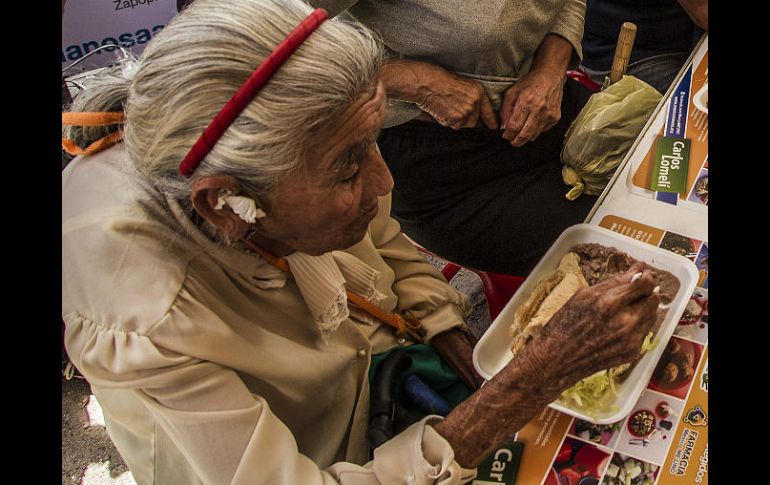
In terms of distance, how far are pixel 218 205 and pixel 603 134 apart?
1261 mm

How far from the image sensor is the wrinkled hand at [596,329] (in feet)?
4.19

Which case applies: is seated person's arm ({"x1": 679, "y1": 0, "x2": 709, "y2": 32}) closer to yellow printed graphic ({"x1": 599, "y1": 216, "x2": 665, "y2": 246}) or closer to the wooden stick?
the wooden stick

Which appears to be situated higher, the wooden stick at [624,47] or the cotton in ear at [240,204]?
the cotton in ear at [240,204]

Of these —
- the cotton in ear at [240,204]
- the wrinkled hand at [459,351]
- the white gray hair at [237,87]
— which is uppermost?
the white gray hair at [237,87]

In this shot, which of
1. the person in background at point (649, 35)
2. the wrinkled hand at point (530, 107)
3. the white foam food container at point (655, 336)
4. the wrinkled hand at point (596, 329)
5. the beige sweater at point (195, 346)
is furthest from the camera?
the person in background at point (649, 35)

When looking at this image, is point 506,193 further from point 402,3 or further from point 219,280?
point 219,280

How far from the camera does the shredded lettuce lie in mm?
1388

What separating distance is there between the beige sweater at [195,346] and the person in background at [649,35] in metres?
1.72

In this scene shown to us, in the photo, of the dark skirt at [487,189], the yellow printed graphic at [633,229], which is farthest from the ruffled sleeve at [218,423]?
the dark skirt at [487,189]

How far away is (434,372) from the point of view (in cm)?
169

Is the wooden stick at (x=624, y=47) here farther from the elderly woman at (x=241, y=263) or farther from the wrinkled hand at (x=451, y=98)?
the elderly woman at (x=241, y=263)

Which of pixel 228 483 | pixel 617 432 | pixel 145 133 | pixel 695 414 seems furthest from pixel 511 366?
pixel 145 133

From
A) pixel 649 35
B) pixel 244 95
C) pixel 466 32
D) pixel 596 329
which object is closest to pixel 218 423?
pixel 244 95

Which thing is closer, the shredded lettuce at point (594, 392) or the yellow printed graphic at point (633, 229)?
the shredded lettuce at point (594, 392)
